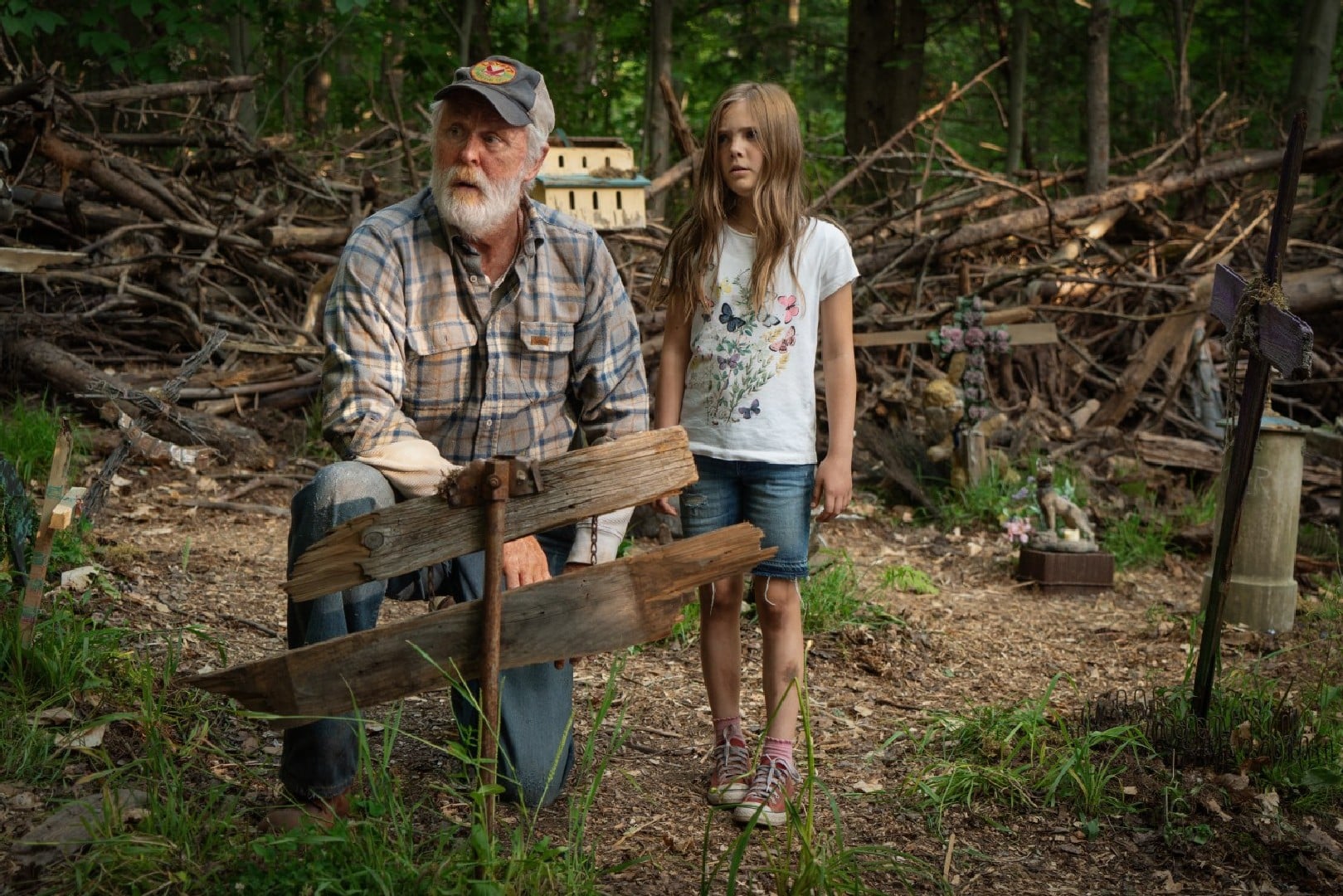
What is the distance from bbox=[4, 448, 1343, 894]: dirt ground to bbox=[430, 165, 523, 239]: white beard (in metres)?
1.46

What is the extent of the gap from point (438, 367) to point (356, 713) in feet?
3.30

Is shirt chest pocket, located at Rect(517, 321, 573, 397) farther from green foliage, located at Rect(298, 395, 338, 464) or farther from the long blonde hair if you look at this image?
green foliage, located at Rect(298, 395, 338, 464)

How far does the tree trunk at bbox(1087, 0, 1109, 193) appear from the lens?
813 cm

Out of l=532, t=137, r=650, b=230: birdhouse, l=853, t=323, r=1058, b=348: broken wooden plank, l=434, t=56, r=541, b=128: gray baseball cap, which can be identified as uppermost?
l=532, t=137, r=650, b=230: birdhouse

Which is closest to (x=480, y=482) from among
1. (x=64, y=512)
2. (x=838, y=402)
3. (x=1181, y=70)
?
(x=838, y=402)

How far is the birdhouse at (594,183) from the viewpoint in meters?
5.74

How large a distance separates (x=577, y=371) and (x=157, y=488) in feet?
11.1

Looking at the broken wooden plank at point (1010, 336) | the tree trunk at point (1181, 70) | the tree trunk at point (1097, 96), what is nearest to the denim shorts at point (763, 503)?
the broken wooden plank at point (1010, 336)

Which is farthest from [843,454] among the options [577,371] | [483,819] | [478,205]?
[483,819]

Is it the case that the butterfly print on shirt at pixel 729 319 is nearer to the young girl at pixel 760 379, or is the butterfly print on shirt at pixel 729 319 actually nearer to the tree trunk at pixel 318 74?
the young girl at pixel 760 379

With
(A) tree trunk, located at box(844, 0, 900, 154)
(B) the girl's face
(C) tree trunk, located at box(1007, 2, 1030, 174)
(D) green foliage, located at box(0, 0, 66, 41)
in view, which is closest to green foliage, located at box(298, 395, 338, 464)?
(D) green foliage, located at box(0, 0, 66, 41)

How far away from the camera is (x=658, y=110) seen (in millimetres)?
8781

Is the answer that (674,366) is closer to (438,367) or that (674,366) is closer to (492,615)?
(438,367)

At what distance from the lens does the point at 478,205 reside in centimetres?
293
